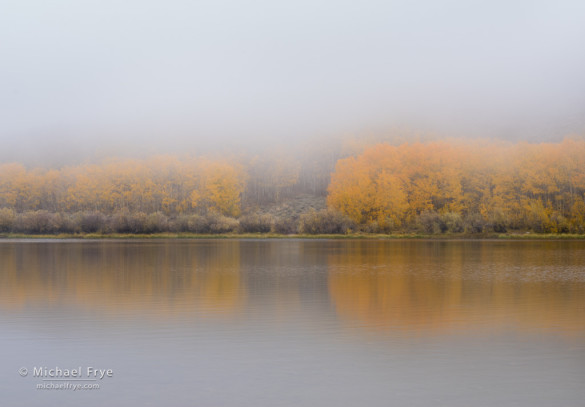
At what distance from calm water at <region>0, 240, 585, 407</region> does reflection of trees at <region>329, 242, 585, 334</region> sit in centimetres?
A: 7

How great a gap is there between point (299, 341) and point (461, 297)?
8.24 m

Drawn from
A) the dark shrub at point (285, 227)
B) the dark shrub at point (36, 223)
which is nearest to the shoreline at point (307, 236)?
the dark shrub at point (36, 223)

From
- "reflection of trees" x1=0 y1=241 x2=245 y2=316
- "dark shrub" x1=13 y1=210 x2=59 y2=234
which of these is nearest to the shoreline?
"dark shrub" x1=13 y1=210 x2=59 y2=234

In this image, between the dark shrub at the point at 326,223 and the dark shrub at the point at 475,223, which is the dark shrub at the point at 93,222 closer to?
the dark shrub at the point at 326,223

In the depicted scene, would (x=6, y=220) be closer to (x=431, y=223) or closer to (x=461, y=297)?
(x=431, y=223)

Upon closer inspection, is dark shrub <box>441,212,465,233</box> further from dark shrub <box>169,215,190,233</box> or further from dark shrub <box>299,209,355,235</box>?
dark shrub <box>169,215,190,233</box>

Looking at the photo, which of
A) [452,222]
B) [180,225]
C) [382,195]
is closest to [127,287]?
[382,195]

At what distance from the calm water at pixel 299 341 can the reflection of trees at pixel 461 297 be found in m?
0.07

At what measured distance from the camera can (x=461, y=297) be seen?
675 inches

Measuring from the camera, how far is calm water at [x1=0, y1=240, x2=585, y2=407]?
25.7ft

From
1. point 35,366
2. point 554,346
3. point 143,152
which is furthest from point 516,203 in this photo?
point 143,152

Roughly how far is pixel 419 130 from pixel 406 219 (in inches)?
1645

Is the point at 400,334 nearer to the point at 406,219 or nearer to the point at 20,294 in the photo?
the point at 20,294

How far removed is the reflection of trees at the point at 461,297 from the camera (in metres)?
13.0
